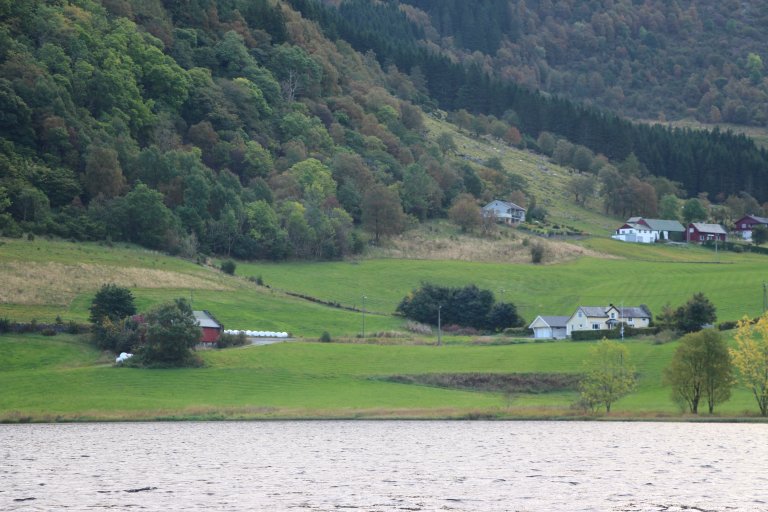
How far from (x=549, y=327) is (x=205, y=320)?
36.9 meters

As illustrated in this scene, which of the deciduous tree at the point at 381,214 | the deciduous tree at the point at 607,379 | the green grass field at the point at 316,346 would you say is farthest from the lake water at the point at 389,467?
the deciduous tree at the point at 381,214

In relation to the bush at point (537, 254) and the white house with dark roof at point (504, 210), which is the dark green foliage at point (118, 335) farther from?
the white house with dark roof at point (504, 210)

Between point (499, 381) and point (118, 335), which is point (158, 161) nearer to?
point (118, 335)

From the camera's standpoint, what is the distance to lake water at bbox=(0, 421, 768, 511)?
128 ft

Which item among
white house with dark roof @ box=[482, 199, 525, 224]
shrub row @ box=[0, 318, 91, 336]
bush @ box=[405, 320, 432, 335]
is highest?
white house with dark roof @ box=[482, 199, 525, 224]

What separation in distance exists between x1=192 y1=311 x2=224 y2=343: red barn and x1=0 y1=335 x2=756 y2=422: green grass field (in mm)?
5246

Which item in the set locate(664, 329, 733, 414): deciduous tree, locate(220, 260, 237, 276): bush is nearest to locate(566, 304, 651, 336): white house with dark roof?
locate(664, 329, 733, 414): deciduous tree

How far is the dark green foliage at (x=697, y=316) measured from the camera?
106 meters

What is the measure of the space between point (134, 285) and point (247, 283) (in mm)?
17100

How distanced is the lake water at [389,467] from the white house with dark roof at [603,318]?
47.6m

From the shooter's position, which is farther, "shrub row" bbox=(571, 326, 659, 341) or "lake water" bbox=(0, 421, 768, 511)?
"shrub row" bbox=(571, 326, 659, 341)

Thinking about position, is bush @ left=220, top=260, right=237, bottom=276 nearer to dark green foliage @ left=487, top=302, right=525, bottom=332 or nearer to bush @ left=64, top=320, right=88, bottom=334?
dark green foliage @ left=487, top=302, right=525, bottom=332

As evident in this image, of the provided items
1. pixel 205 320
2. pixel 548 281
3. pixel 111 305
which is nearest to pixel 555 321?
pixel 548 281

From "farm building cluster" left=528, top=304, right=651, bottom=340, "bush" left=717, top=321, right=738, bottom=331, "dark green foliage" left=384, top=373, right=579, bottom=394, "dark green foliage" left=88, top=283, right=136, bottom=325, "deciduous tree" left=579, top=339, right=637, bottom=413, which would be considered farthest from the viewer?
"farm building cluster" left=528, top=304, right=651, bottom=340
